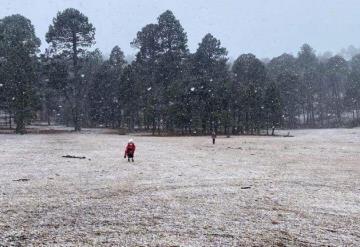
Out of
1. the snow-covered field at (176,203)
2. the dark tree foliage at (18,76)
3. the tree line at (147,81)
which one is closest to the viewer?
the snow-covered field at (176,203)

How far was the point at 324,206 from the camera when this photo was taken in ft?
57.6

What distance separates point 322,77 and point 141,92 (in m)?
65.9

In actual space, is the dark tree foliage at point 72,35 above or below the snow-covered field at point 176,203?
above

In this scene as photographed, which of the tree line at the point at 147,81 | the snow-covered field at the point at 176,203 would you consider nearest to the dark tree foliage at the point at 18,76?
the tree line at the point at 147,81

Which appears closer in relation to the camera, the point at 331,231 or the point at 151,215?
the point at 331,231

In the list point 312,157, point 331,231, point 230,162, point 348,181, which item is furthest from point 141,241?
point 312,157

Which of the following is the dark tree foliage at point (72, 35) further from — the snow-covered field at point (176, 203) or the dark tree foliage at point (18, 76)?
the snow-covered field at point (176, 203)

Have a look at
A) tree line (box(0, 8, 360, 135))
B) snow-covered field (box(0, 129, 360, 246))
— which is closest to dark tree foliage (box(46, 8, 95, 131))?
tree line (box(0, 8, 360, 135))

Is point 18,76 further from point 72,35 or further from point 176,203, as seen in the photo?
point 176,203

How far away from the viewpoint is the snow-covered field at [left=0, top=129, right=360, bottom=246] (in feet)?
42.5

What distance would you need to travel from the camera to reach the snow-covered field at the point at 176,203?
42.5 ft

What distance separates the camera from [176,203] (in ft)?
57.1

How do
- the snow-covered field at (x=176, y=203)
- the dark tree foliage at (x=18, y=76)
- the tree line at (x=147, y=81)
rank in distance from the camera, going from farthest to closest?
1. the tree line at (x=147, y=81)
2. the dark tree foliage at (x=18, y=76)
3. the snow-covered field at (x=176, y=203)

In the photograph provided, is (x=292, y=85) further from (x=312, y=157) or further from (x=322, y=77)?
(x=312, y=157)
